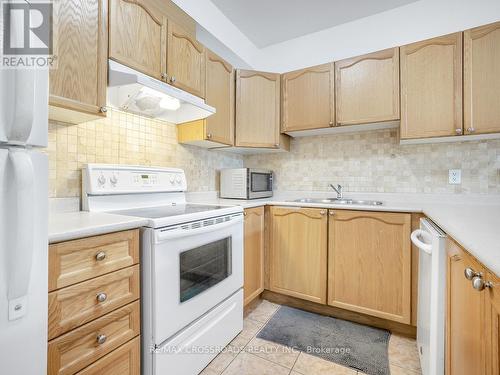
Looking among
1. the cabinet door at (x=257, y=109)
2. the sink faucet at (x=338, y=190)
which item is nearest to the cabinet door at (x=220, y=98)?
the cabinet door at (x=257, y=109)

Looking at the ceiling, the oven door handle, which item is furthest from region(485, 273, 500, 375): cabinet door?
the ceiling

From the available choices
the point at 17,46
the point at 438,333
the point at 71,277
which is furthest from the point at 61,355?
the point at 438,333

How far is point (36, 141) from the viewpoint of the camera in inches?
27.6

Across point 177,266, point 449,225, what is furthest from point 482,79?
point 177,266

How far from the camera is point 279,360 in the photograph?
149 cm

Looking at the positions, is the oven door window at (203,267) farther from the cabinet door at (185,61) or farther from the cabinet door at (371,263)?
the cabinet door at (185,61)

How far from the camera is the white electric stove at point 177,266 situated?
1133mm

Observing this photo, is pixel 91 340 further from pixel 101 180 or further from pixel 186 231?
pixel 101 180

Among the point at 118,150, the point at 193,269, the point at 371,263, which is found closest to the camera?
the point at 193,269

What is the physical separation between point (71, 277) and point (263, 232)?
4.93 feet

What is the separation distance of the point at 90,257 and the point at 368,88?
Answer: 221 centimetres

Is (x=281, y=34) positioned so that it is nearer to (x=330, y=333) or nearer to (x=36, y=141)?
(x=36, y=141)

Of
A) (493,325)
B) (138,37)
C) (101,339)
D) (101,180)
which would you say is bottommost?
(101,339)

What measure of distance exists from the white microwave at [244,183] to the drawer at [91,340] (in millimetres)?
1369
